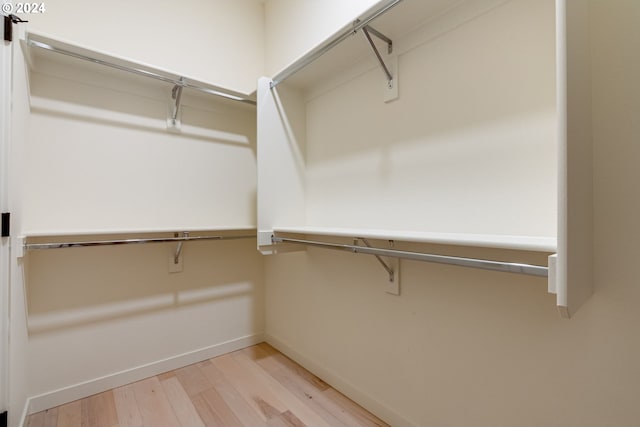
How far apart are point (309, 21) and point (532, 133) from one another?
1.52 m

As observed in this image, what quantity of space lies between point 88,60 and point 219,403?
1.82m

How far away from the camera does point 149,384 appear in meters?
1.67

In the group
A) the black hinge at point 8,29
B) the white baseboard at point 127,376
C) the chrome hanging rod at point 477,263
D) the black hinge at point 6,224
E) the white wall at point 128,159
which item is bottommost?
the white baseboard at point 127,376

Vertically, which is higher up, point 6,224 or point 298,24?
point 298,24

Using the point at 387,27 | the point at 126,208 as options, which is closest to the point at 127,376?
the point at 126,208

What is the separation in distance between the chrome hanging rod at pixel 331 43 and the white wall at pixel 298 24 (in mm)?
311

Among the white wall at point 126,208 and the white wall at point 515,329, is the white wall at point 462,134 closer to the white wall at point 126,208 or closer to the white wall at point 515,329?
the white wall at point 515,329

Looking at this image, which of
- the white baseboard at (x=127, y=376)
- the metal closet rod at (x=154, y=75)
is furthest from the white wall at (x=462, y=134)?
the white baseboard at (x=127, y=376)

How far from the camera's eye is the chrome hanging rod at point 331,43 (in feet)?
3.62

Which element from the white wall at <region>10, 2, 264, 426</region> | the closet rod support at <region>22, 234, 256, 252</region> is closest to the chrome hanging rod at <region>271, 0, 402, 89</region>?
the white wall at <region>10, 2, 264, 426</region>

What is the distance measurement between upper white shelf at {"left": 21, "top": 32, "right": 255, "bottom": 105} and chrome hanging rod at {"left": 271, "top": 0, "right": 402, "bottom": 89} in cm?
44

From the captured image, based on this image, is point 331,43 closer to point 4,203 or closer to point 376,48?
point 376,48

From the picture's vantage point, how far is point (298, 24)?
1933mm

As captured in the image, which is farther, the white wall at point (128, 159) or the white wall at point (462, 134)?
the white wall at point (128, 159)
